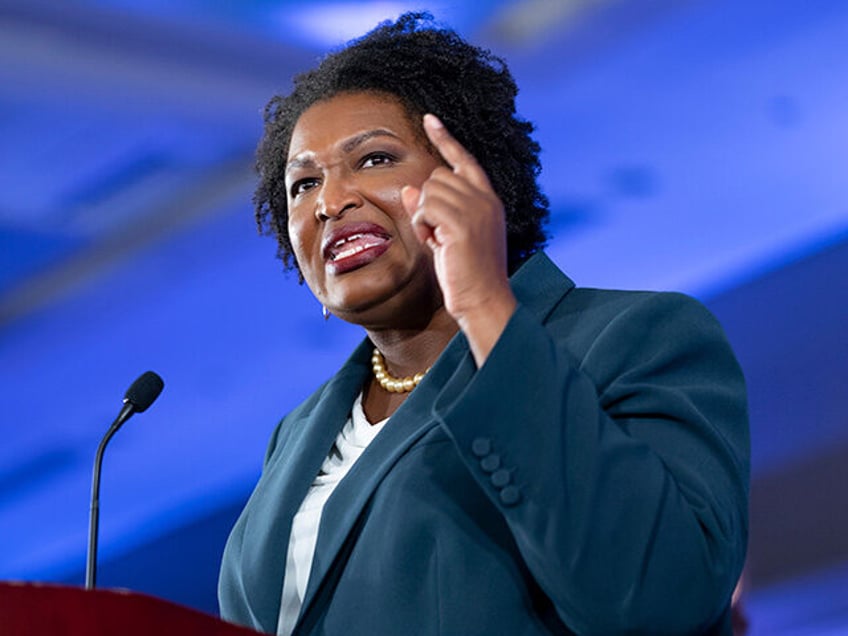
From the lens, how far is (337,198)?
181cm

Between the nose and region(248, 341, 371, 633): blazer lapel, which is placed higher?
the nose

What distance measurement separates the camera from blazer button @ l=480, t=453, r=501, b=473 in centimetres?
129

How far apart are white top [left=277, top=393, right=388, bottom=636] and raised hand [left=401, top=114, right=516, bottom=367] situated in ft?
1.37

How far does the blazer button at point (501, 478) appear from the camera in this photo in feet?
4.22

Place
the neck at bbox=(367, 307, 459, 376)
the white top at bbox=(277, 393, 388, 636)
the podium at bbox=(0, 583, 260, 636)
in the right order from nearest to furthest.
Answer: the podium at bbox=(0, 583, 260, 636)
the white top at bbox=(277, 393, 388, 636)
the neck at bbox=(367, 307, 459, 376)

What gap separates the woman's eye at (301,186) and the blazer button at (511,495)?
0.75 metres

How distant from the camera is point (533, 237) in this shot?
2027mm

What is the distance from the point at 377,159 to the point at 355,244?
0.13 meters

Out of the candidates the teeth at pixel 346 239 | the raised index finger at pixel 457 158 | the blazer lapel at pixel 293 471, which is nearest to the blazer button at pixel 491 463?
the raised index finger at pixel 457 158

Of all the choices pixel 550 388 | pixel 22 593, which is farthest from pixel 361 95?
pixel 22 593

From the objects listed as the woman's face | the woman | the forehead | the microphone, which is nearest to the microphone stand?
the microphone

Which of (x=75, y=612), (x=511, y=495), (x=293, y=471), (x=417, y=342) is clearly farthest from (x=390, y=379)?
(x=75, y=612)

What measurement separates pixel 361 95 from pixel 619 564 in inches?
35.9

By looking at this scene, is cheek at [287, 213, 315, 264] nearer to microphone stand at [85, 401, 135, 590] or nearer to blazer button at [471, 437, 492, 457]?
microphone stand at [85, 401, 135, 590]
